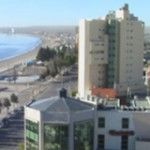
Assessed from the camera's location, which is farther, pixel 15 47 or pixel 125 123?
pixel 15 47

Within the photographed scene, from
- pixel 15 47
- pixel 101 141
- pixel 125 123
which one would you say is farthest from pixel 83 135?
pixel 15 47

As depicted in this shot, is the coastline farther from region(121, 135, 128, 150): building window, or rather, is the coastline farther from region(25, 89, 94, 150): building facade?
region(25, 89, 94, 150): building facade

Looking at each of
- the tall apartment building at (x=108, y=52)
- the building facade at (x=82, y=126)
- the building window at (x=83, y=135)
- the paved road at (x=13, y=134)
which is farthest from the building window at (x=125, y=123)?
the tall apartment building at (x=108, y=52)

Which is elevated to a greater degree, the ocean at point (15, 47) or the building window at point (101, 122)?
the building window at point (101, 122)

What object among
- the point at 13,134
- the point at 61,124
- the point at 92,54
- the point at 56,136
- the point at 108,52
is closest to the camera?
the point at 61,124

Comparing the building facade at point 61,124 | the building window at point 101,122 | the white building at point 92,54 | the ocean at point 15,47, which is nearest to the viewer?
the building facade at point 61,124

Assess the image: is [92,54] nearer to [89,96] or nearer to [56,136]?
[89,96]

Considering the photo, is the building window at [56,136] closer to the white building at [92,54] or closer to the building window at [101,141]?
the building window at [101,141]

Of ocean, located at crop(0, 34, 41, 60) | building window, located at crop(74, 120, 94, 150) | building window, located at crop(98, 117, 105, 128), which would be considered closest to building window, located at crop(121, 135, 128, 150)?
building window, located at crop(98, 117, 105, 128)
